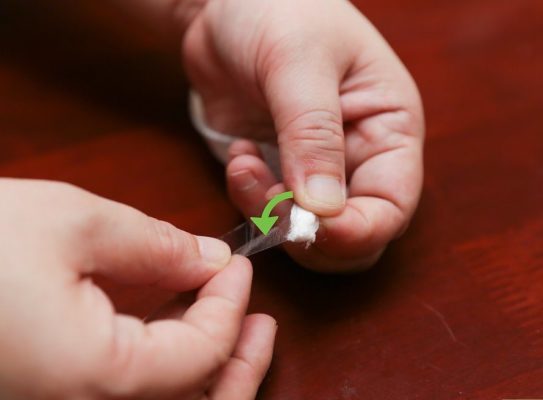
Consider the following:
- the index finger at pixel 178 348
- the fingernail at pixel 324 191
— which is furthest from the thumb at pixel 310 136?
the index finger at pixel 178 348

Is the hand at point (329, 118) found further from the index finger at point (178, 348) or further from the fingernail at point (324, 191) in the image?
the index finger at point (178, 348)

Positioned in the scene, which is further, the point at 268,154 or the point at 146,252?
the point at 268,154

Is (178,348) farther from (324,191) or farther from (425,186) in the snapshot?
(425,186)

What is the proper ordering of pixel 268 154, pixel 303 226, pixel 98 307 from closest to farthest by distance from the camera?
1. pixel 98 307
2. pixel 303 226
3. pixel 268 154

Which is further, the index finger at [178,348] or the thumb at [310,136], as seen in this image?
the thumb at [310,136]

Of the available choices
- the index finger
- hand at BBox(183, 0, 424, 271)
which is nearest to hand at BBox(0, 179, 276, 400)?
the index finger

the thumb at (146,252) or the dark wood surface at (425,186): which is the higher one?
the thumb at (146,252)

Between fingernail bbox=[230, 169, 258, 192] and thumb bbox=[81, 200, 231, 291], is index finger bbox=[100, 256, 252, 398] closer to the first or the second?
thumb bbox=[81, 200, 231, 291]

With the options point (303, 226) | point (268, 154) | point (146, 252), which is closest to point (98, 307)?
point (146, 252)
